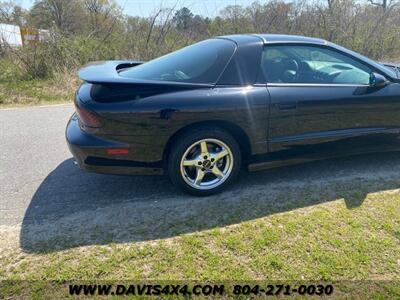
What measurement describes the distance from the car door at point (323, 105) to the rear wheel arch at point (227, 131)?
249 millimetres

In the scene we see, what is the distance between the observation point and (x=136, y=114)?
2.82 metres

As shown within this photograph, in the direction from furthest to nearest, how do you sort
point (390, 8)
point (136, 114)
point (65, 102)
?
point (390, 8)
point (65, 102)
point (136, 114)

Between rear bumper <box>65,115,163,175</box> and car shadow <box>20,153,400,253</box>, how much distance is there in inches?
12.6

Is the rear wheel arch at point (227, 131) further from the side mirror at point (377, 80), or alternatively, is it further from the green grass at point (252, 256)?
the side mirror at point (377, 80)

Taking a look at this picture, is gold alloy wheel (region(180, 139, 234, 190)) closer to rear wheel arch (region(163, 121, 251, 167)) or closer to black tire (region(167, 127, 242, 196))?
black tire (region(167, 127, 242, 196))

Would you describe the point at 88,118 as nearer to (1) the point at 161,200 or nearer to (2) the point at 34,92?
(1) the point at 161,200

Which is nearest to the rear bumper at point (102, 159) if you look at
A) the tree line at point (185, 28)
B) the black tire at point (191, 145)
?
the black tire at point (191, 145)

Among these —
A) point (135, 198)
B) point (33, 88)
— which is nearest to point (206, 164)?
point (135, 198)

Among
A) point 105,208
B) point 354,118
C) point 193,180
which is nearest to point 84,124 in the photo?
point 105,208

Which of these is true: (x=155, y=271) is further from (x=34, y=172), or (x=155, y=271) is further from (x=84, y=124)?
(x=34, y=172)

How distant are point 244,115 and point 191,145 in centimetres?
57

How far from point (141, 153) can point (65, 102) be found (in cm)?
541

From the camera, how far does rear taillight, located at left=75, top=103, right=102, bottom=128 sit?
2.83 m

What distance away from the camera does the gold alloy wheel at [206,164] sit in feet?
10.0
